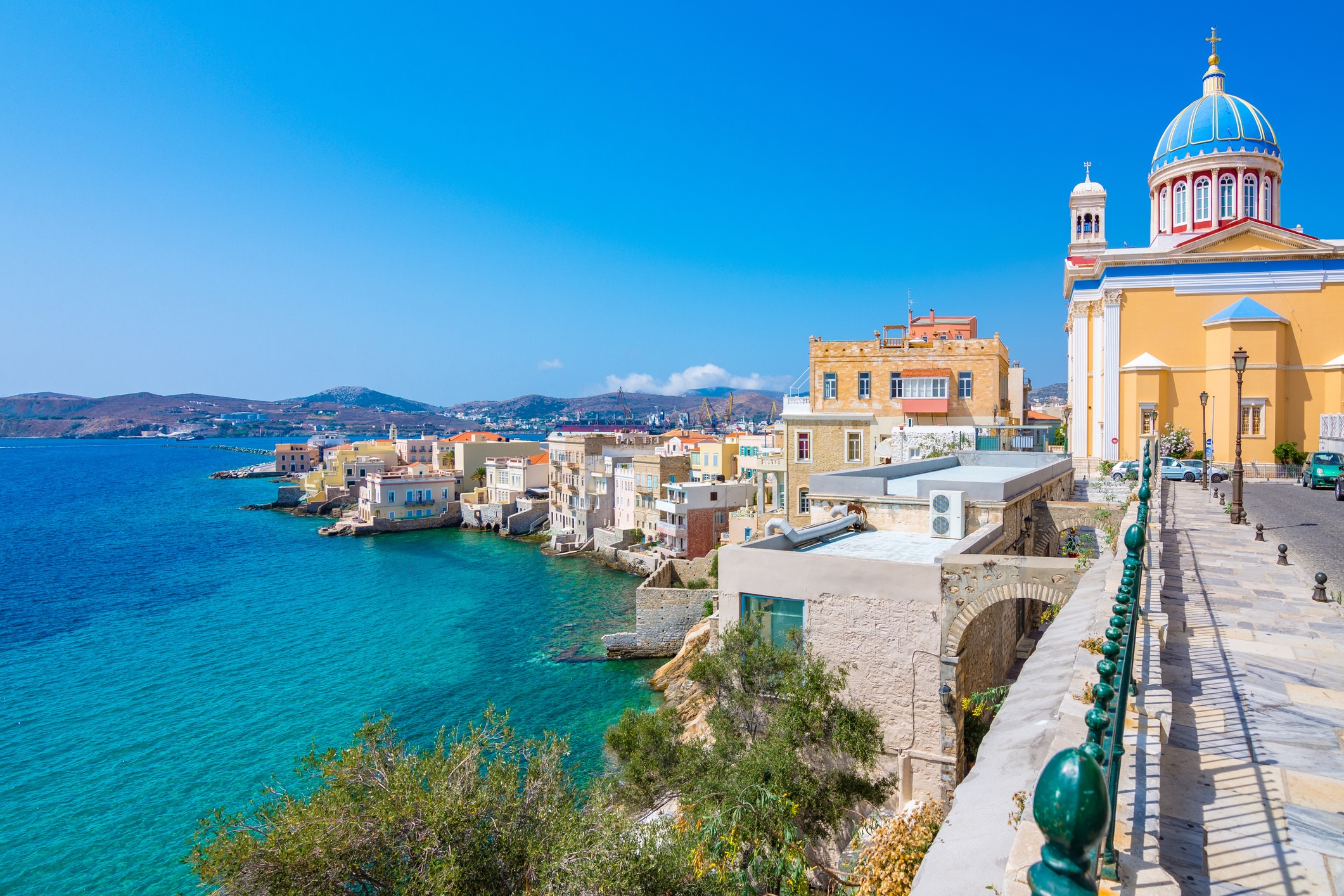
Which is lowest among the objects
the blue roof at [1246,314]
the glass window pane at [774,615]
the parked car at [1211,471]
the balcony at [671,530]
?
the balcony at [671,530]

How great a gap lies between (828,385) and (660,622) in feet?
36.8

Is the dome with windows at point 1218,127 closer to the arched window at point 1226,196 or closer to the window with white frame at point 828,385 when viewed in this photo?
the arched window at point 1226,196

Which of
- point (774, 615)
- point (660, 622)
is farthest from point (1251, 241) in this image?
point (774, 615)

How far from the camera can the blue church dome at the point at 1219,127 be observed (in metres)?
30.6

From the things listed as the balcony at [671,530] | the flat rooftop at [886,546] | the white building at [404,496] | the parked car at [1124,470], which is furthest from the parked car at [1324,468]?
the white building at [404,496]

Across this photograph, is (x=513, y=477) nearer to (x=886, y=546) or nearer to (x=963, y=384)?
(x=963, y=384)

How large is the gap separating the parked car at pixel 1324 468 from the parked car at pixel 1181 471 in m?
A: 3.62

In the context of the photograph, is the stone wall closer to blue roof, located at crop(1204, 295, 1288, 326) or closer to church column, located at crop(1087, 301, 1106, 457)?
church column, located at crop(1087, 301, 1106, 457)

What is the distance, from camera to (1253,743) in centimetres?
370

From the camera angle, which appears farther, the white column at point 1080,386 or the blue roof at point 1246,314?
the white column at point 1080,386

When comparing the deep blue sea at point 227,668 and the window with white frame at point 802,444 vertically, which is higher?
the window with white frame at point 802,444

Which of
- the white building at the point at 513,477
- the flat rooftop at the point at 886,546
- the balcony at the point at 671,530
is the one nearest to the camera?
the flat rooftop at the point at 886,546

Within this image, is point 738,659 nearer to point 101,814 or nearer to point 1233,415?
point 101,814

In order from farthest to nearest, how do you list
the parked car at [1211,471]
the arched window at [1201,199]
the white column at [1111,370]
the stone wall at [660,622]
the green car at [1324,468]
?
the arched window at [1201,199], the white column at [1111,370], the stone wall at [660,622], the parked car at [1211,471], the green car at [1324,468]
